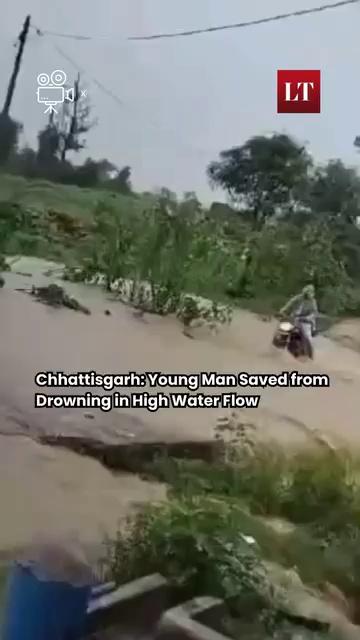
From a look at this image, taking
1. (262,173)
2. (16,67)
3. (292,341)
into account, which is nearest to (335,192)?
(262,173)

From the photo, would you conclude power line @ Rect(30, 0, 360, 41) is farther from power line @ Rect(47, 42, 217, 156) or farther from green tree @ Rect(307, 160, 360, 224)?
green tree @ Rect(307, 160, 360, 224)

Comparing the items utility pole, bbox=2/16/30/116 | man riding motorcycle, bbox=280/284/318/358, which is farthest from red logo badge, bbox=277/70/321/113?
utility pole, bbox=2/16/30/116

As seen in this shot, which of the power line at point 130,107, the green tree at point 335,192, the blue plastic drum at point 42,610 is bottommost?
the blue plastic drum at point 42,610

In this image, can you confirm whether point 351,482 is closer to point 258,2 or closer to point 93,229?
point 93,229

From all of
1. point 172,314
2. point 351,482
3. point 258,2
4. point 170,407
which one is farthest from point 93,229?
point 351,482

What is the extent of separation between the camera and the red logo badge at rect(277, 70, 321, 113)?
120 cm

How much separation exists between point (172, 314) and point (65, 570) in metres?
0.38

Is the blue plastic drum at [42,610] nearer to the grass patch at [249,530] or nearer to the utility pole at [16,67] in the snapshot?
the grass patch at [249,530]

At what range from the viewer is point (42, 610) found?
44.4 inches

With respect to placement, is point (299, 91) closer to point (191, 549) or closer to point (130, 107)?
point (130, 107)

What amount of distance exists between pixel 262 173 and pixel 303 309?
20 centimetres

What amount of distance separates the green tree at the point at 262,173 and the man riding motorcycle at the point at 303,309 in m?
0.12

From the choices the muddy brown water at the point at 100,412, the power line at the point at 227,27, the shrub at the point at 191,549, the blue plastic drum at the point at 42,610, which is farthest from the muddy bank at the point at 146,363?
the power line at the point at 227,27

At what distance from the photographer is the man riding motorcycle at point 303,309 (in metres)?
1.21
